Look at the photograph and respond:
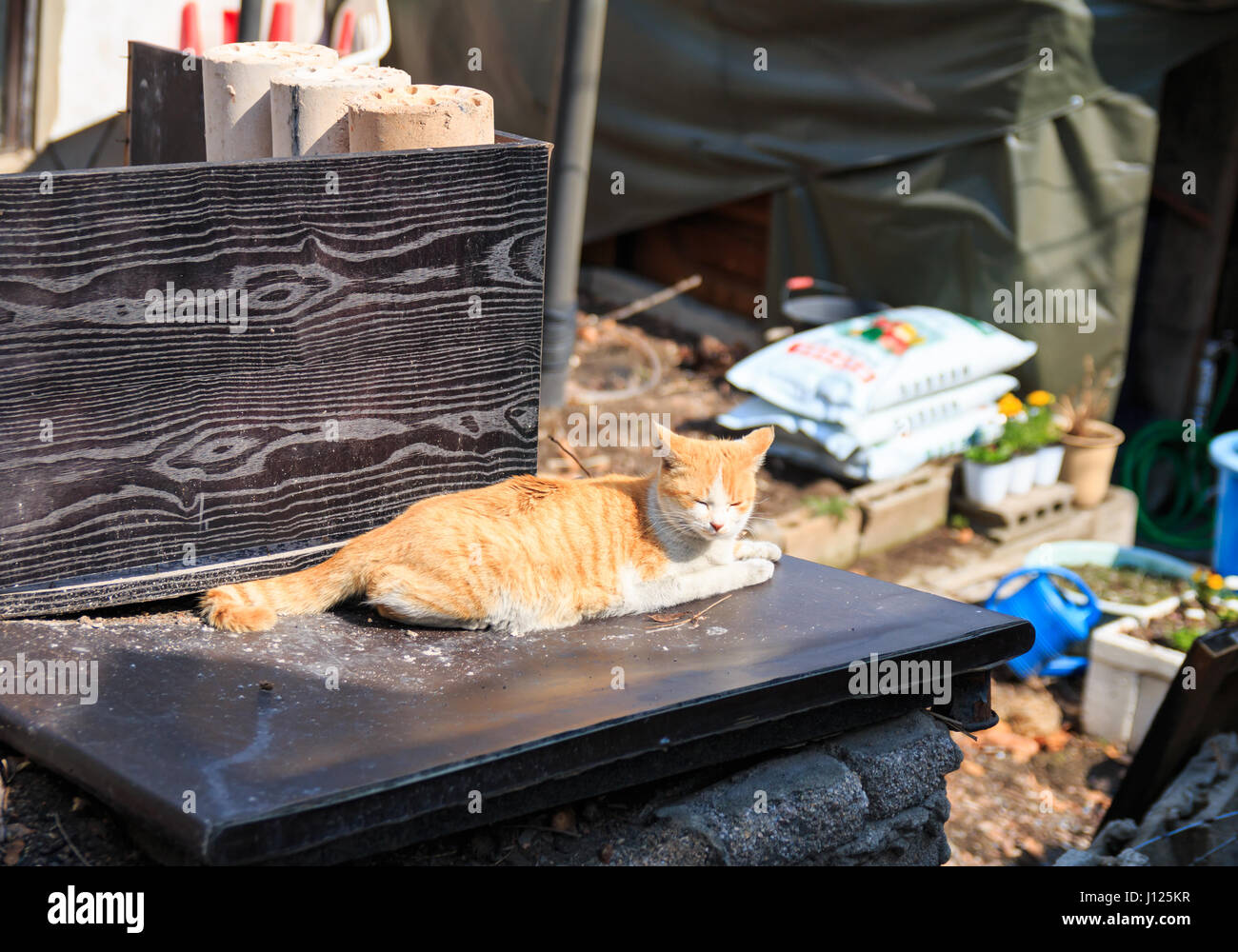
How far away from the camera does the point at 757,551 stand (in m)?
3.09

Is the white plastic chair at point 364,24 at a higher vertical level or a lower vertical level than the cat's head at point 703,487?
higher

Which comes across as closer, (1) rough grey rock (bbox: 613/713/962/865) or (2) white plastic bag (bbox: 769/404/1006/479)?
(1) rough grey rock (bbox: 613/713/962/865)

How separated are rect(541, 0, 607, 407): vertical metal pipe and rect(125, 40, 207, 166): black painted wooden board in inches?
85.5

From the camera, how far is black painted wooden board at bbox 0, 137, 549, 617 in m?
2.23

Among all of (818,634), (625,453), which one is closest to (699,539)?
(818,634)

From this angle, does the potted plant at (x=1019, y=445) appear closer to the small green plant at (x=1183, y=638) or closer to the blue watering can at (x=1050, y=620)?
the blue watering can at (x=1050, y=620)

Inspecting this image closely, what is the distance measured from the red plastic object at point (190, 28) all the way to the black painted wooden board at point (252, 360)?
398cm

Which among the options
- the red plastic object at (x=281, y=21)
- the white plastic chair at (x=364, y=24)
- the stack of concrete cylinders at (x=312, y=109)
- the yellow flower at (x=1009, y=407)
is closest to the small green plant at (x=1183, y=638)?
the yellow flower at (x=1009, y=407)

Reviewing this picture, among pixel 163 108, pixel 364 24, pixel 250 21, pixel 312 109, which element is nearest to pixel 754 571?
pixel 312 109

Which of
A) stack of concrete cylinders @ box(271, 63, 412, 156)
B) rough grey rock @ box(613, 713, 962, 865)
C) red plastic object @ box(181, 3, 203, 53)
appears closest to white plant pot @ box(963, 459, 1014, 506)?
rough grey rock @ box(613, 713, 962, 865)

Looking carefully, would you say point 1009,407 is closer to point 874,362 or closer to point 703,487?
point 874,362

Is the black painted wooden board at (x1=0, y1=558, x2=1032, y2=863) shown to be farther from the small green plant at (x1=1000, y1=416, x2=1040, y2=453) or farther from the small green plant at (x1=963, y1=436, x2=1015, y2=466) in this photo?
the small green plant at (x1=1000, y1=416, x2=1040, y2=453)

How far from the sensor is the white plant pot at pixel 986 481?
20.4 ft

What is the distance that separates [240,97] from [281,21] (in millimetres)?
4036
